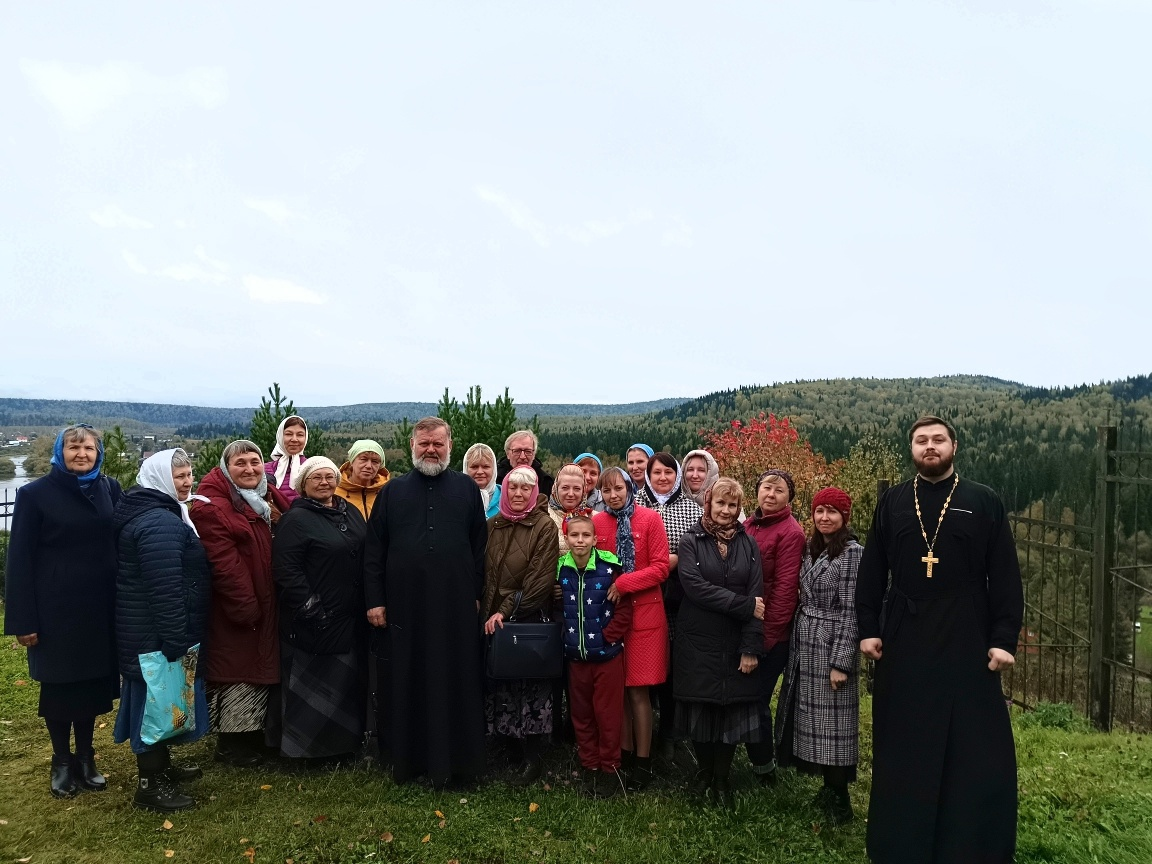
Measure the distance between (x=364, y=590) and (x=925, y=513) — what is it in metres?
3.30

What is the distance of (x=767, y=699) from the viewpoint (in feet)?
15.2

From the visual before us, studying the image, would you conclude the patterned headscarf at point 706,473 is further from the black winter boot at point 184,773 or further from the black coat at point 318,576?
the black winter boot at point 184,773

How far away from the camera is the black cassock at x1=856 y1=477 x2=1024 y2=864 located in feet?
12.0

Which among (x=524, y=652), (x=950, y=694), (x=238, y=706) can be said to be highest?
(x=950, y=694)

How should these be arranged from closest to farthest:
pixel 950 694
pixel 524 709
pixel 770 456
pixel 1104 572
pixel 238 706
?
pixel 950 694 < pixel 524 709 < pixel 238 706 < pixel 1104 572 < pixel 770 456

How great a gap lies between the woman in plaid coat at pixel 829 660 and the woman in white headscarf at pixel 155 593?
3.52 m

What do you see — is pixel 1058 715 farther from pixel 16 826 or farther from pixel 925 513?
pixel 16 826

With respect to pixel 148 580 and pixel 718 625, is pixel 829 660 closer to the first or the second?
pixel 718 625

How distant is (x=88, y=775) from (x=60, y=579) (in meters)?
1.31

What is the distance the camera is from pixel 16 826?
4246mm

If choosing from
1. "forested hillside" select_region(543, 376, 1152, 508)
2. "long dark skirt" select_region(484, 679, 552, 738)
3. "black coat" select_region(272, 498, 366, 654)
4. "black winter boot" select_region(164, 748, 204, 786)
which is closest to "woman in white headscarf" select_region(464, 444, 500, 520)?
"black coat" select_region(272, 498, 366, 654)

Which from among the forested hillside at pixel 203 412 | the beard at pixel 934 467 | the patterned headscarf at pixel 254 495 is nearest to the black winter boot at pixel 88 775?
the patterned headscarf at pixel 254 495

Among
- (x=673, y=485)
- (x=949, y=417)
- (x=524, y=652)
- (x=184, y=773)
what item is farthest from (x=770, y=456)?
(x=949, y=417)

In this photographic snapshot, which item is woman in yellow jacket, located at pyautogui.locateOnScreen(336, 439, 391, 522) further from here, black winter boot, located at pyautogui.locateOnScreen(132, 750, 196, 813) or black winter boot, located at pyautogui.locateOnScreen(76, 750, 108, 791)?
black winter boot, located at pyautogui.locateOnScreen(76, 750, 108, 791)
